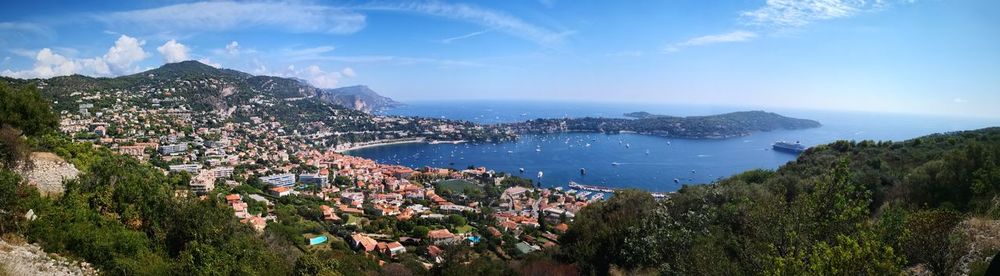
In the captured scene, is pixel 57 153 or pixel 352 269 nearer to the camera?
pixel 352 269

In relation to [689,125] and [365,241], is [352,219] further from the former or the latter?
[689,125]

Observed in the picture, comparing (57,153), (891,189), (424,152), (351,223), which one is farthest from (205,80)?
(891,189)

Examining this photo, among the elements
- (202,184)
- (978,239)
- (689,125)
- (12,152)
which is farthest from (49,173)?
(689,125)

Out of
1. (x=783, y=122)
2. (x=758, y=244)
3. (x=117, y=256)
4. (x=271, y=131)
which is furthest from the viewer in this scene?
(x=783, y=122)

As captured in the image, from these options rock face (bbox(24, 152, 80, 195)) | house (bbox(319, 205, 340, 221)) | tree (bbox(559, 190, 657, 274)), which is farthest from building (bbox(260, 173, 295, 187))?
tree (bbox(559, 190, 657, 274))

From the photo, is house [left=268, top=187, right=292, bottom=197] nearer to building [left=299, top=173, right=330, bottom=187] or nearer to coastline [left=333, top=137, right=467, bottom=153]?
building [left=299, top=173, right=330, bottom=187]

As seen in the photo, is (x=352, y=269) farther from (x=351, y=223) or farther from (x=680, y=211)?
(x=351, y=223)
